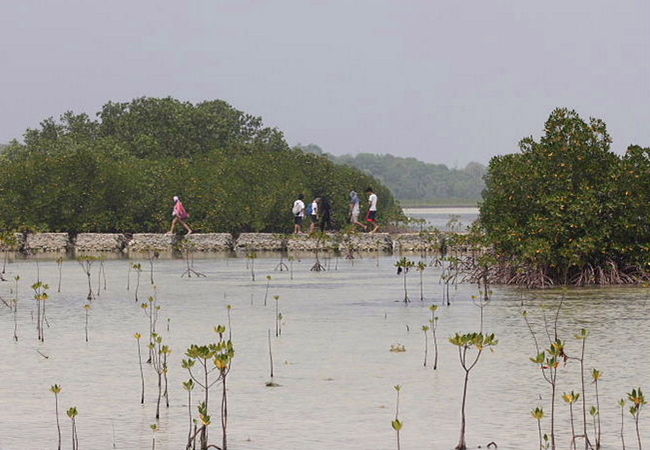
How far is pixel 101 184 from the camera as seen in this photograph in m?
43.8

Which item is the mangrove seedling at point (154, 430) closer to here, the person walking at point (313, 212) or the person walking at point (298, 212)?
the person walking at point (298, 212)

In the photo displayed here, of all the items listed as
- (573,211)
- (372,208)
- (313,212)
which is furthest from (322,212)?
(573,211)

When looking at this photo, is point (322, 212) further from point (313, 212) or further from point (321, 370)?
point (321, 370)

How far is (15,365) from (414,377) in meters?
4.14

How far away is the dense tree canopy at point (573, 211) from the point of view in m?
22.1

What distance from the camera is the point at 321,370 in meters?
12.3

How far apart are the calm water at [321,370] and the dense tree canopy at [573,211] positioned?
1.08 meters

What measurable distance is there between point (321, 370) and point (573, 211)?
1105cm

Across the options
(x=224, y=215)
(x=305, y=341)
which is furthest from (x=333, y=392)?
(x=224, y=215)

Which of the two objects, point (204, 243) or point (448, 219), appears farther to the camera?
point (448, 219)

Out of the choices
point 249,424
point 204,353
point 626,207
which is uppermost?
point 626,207

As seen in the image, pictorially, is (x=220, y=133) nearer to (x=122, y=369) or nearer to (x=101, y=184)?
(x=101, y=184)

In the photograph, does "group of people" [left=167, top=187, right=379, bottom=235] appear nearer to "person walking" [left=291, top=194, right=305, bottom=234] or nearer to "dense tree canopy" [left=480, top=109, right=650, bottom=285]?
"person walking" [left=291, top=194, right=305, bottom=234]

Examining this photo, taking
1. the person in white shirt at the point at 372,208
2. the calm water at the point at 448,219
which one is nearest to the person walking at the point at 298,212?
the person in white shirt at the point at 372,208
